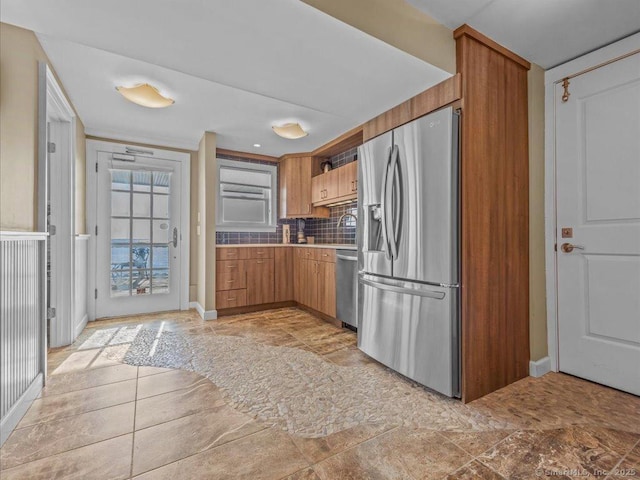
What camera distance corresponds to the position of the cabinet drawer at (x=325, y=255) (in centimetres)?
354

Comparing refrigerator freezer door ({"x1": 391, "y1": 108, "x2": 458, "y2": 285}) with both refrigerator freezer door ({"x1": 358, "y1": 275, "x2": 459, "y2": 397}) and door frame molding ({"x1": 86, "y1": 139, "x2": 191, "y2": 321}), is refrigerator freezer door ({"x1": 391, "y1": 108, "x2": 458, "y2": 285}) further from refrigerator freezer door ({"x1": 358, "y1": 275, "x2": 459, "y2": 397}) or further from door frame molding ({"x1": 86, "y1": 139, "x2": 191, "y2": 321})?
door frame molding ({"x1": 86, "y1": 139, "x2": 191, "y2": 321})

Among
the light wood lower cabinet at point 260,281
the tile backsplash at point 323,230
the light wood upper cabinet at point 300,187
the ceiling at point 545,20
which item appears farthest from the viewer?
the light wood upper cabinet at point 300,187

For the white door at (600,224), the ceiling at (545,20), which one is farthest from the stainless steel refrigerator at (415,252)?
the white door at (600,224)

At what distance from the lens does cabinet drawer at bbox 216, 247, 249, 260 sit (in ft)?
12.8

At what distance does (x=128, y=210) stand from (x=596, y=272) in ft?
15.6

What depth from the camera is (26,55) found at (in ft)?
6.13

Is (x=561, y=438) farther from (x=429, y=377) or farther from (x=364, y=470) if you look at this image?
(x=364, y=470)

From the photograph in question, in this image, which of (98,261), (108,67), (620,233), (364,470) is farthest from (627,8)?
(98,261)

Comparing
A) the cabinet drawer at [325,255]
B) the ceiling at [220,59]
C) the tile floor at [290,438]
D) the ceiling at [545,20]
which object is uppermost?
the ceiling at [545,20]

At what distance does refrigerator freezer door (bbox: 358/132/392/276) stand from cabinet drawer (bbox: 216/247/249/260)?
1893 millimetres

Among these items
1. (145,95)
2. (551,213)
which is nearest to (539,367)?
(551,213)

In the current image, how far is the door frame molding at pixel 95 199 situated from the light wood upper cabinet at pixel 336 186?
1.78 metres

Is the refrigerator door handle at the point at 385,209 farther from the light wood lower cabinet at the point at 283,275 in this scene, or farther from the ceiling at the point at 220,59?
the light wood lower cabinet at the point at 283,275

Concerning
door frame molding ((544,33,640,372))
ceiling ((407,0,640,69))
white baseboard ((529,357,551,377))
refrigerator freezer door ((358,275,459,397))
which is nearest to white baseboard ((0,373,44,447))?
refrigerator freezer door ((358,275,459,397))
